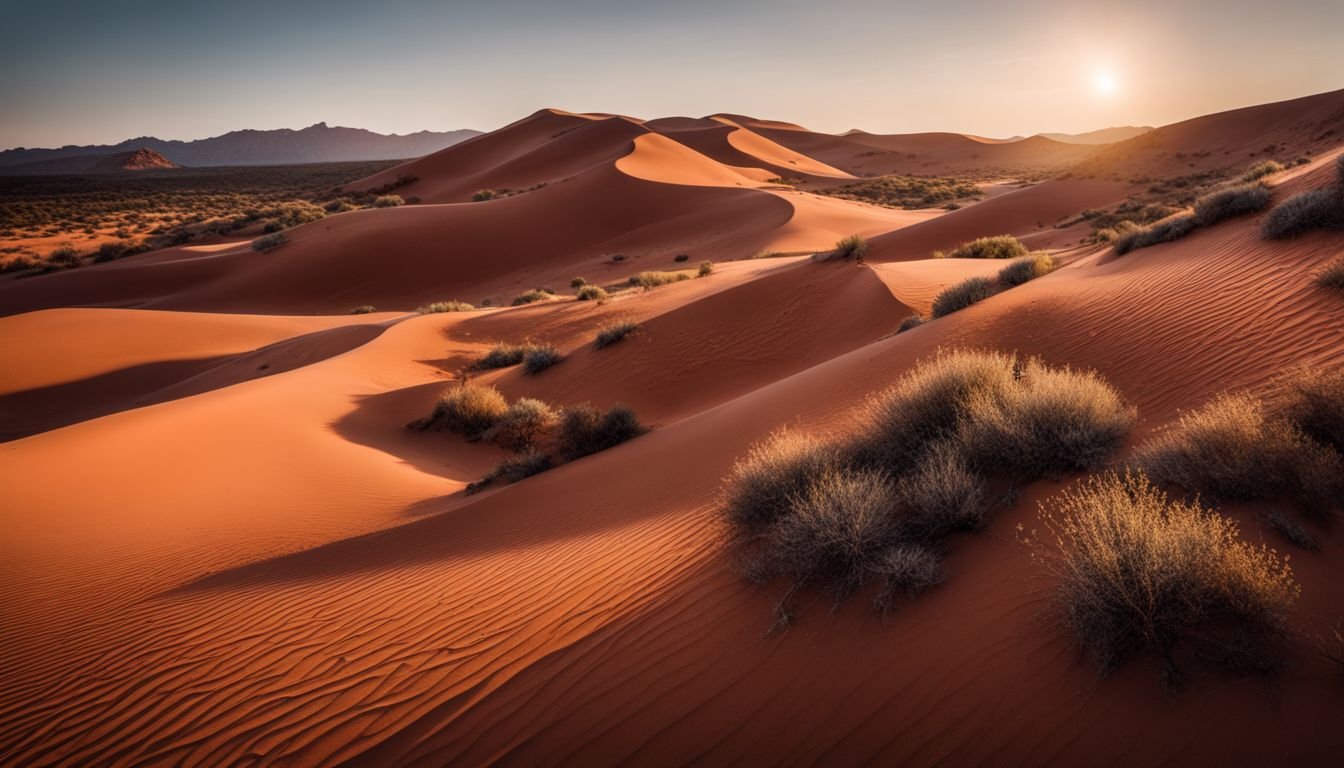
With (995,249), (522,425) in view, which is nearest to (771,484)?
(522,425)

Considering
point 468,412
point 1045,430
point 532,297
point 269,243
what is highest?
point 269,243

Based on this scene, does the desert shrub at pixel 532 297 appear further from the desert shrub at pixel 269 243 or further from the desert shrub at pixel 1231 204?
the desert shrub at pixel 269 243

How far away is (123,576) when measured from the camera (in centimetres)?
567

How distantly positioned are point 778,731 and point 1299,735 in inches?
75.9

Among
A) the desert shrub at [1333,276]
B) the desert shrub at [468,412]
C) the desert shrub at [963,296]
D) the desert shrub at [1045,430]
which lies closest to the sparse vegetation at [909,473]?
the desert shrub at [1045,430]

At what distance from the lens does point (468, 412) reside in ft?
36.9

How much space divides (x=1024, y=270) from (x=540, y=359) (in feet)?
32.9

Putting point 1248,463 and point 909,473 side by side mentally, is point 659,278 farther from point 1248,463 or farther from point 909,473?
point 1248,463

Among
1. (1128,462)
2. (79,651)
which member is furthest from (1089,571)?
(79,651)

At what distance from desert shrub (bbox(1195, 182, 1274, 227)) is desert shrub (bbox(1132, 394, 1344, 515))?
7.55 meters

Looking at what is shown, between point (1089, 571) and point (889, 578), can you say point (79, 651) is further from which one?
point (1089, 571)

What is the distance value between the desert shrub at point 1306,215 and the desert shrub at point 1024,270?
356cm

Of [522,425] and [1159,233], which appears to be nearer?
[1159,233]

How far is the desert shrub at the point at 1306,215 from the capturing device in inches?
262
